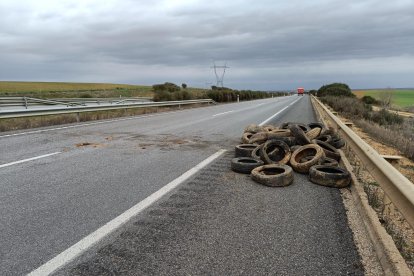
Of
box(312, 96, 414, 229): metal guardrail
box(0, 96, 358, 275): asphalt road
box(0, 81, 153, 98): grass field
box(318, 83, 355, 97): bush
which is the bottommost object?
box(318, 83, 355, 97): bush

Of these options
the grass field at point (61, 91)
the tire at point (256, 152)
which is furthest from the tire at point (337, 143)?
the grass field at point (61, 91)

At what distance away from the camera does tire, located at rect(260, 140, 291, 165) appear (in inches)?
276

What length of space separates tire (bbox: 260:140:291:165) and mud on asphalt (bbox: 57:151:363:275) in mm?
1524

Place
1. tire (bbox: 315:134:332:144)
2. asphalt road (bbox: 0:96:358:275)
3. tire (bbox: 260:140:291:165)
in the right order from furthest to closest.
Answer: tire (bbox: 315:134:332:144) < tire (bbox: 260:140:291:165) < asphalt road (bbox: 0:96:358:275)

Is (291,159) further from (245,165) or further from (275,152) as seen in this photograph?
(245,165)

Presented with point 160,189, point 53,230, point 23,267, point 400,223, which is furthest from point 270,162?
point 23,267

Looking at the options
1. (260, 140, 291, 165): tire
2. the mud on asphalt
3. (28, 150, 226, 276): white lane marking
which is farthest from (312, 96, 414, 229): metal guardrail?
(28, 150, 226, 276): white lane marking

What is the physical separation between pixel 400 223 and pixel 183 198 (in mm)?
2774

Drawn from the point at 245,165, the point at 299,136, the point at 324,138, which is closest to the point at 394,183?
the point at 245,165

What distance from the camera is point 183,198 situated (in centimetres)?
511

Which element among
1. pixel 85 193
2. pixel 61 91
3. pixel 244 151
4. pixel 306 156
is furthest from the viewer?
pixel 61 91

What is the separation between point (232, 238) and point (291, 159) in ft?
11.5

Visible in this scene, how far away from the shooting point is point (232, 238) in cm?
383

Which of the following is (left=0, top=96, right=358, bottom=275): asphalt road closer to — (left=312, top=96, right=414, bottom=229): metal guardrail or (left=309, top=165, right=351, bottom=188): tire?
(left=309, top=165, right=351, bottom=188): tire
